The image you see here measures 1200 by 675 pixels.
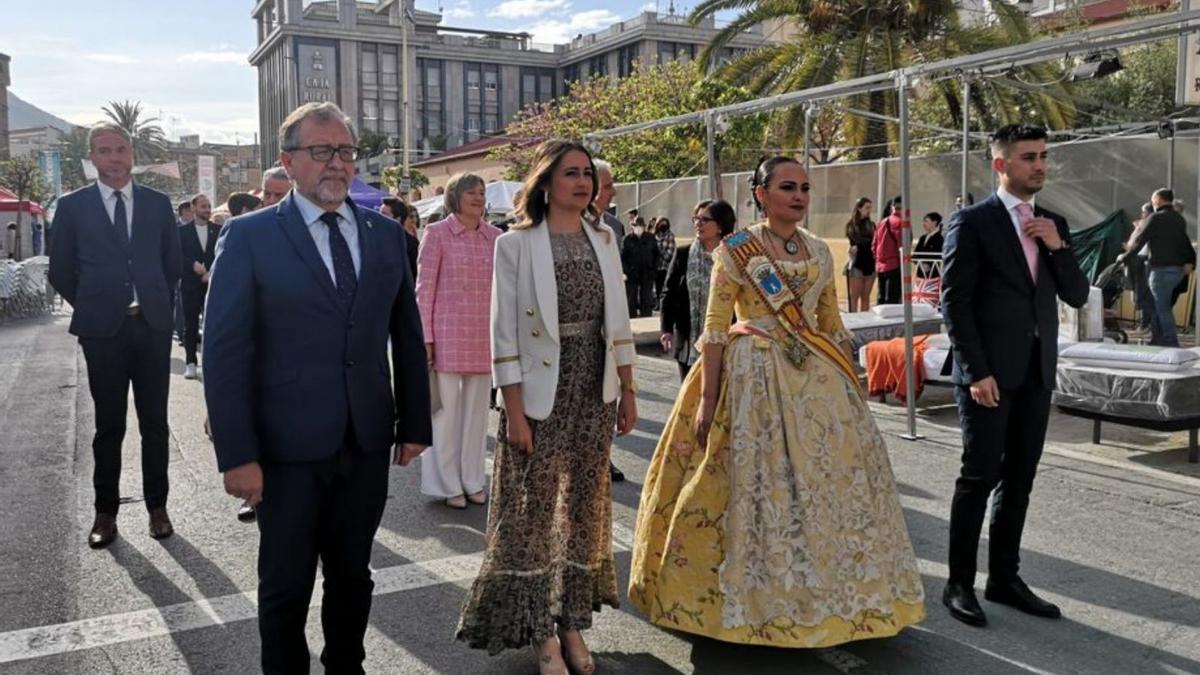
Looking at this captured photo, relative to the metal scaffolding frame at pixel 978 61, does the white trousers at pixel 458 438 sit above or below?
below

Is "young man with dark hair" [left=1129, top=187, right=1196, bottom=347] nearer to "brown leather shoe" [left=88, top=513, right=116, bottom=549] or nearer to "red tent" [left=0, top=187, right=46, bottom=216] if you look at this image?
"brown leather shoe" [left=88, top=513, right=116, bottom=549]

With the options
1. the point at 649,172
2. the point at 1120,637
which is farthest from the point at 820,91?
the point at 649,172

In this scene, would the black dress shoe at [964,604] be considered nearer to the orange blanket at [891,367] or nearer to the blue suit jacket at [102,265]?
the blue suit jacket at [102,265]

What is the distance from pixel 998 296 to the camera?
426 centimetres

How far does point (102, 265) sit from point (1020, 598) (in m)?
4.68

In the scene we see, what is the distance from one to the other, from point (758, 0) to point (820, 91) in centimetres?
1223

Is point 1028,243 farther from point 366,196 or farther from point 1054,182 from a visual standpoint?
point 366,196

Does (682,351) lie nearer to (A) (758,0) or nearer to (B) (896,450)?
(B) (896,450)

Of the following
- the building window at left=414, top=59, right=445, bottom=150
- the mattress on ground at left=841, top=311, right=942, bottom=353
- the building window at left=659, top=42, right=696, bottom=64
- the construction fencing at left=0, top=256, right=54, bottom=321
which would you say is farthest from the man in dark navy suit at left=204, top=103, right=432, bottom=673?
the building window at left=414, top=59, right=445, bottom=150

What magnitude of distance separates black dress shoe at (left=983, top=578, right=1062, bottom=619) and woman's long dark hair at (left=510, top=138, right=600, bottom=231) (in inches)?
96.9

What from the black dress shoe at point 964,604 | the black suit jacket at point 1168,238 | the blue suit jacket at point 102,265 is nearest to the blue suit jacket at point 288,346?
the black dress shoe at point 964,604

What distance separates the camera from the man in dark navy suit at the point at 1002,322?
4234mm

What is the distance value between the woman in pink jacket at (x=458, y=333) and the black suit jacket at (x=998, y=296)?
278cm

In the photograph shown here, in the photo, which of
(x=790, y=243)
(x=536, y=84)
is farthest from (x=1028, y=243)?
(x=536, y=84)
